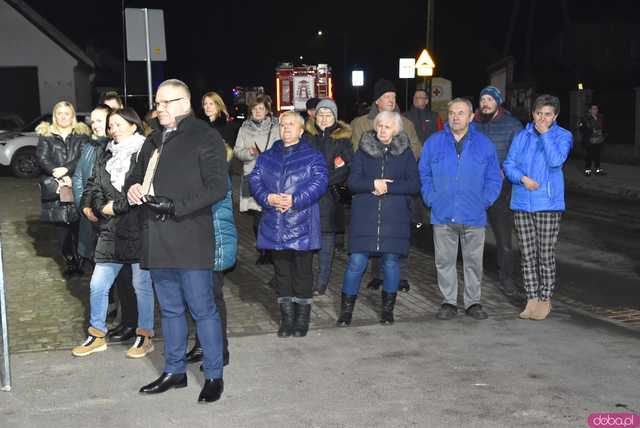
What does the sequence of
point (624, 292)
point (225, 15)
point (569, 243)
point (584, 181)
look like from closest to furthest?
1. point (624, 292)
2. point (569, 243)
3. point (584, 181)
4. point (225, 15)

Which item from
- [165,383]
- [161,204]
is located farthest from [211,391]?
[161,204]

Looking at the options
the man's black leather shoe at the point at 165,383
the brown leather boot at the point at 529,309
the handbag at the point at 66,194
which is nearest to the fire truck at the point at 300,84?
the handbag at the point at 66,194

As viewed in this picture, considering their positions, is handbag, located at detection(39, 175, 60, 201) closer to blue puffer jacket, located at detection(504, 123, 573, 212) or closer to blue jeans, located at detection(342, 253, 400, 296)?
blue jeans, located at detection(342, 253, 400, 296)

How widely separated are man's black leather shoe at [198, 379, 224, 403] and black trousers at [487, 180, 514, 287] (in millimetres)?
3759

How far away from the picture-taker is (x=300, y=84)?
26.8 m

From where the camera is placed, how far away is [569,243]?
1110 cm

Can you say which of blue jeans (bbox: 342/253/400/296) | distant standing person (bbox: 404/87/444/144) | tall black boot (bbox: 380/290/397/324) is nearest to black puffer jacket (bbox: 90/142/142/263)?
blue jeans (bbox: 342/253/400/296)

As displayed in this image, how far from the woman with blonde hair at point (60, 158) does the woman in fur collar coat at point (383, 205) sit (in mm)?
3007

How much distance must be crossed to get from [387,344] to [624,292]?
127 inches

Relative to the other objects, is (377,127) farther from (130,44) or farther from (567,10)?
(567,10)

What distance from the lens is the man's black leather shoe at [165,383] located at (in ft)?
16.7

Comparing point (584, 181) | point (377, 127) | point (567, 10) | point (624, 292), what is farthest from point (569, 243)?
point (567, 10)

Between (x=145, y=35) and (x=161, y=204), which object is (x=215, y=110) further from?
(x=161, y=204)

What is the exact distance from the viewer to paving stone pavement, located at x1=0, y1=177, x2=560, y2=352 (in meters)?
6.66
